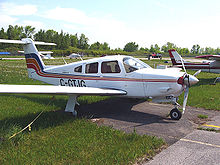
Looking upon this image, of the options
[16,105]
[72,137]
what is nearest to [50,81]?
[16,105]

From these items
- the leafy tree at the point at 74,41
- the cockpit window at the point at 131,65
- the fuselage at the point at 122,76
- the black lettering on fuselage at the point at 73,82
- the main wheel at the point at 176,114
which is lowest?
the main wheel at the point at 176,114

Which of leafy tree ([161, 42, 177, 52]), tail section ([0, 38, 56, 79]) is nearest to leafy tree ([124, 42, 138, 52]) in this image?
leafy tree ([161, 42, 177, 52])

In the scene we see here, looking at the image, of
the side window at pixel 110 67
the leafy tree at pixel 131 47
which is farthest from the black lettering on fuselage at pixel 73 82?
the leafy tree at pixel 131 47

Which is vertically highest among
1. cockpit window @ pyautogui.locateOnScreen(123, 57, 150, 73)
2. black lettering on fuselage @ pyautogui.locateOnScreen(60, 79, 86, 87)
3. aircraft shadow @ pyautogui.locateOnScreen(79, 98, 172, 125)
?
cockpit window @ pyautogui.locateOnScreen(123, 57, 150, 73)

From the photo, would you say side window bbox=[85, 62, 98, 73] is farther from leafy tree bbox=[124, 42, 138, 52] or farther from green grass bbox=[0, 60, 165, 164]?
leafy tree bbox=[124, 42, 138, 52]

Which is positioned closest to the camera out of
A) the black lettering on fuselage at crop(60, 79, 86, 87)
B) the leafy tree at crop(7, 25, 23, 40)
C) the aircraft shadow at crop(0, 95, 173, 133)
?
the aircraft shadow at crop(0, 95, 173, 133)

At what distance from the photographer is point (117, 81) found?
784 centimetres

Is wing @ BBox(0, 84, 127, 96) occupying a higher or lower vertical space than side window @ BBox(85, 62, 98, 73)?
lower

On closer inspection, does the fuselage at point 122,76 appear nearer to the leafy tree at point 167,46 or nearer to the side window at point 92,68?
the side window at point 92,68

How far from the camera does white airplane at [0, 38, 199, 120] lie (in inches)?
272

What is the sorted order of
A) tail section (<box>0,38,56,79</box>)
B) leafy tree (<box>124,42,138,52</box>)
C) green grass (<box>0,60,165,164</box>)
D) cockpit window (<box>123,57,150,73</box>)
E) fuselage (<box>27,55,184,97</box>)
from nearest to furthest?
green grass (<box>0,60,165,164</box>)
fuselage (<box>27,55,184,97</box>)
cockpit window (<box>123,57,150,73</box>)
tail section (<box>0,38,56,79</box>)
leafy tree (<box>124,42,138,52</box>)

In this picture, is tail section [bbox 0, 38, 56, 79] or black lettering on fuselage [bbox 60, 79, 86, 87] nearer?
black lettering on fuselage [bbox 60, 79, 86, 87]

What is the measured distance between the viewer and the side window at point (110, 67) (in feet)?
25.9

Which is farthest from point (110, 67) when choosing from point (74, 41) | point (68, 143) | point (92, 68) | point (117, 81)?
point (74, 41)
